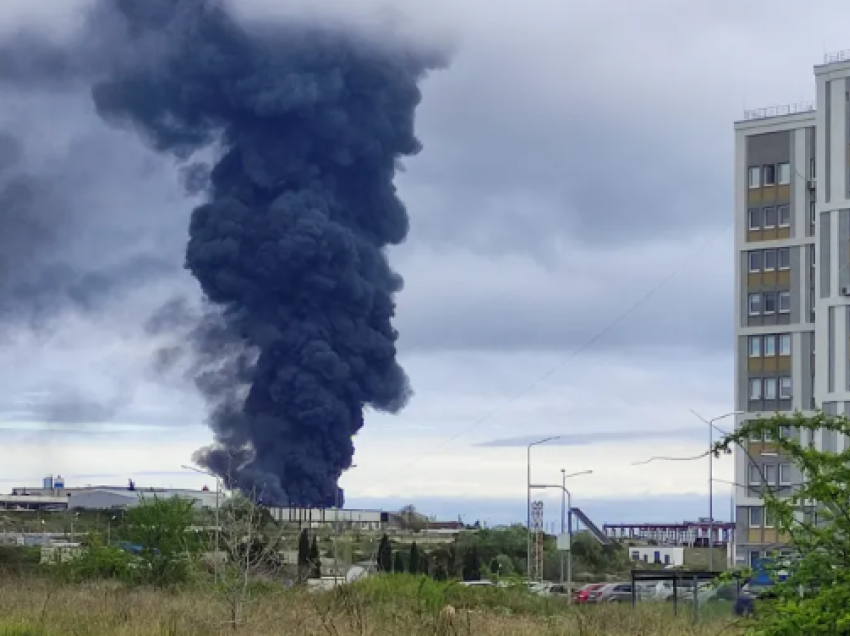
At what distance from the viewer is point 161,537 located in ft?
138

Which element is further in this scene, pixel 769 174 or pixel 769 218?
pixel 769 218

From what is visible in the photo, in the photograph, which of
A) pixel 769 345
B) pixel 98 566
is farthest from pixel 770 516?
pixel 769 345

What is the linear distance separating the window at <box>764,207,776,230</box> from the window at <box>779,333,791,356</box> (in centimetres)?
636

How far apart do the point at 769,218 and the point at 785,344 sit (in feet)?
24.2

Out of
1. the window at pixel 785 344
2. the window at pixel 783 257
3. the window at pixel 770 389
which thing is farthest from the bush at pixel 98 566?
the window at pixel 783 257

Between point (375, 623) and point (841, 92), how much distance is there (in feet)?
184

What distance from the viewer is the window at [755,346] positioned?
253 ft

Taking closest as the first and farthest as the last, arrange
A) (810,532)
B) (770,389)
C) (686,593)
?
1. (810,532)
2. (686,593)
3. (770,389)

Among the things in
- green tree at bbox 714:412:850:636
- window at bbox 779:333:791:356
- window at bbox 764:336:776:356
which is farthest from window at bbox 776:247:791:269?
green tree at bbox 714:412:850:636

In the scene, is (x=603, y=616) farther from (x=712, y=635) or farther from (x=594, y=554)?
(x=594, y=554)

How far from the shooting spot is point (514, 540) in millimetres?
82312

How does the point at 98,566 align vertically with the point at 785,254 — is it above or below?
below

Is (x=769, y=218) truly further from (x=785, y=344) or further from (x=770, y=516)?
(x=770, y=516)

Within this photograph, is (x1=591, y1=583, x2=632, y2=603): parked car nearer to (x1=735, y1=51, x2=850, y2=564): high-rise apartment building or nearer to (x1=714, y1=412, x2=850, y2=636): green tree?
(x1=735, y1=51, x2=850, y2=564): high-rise apartment building
